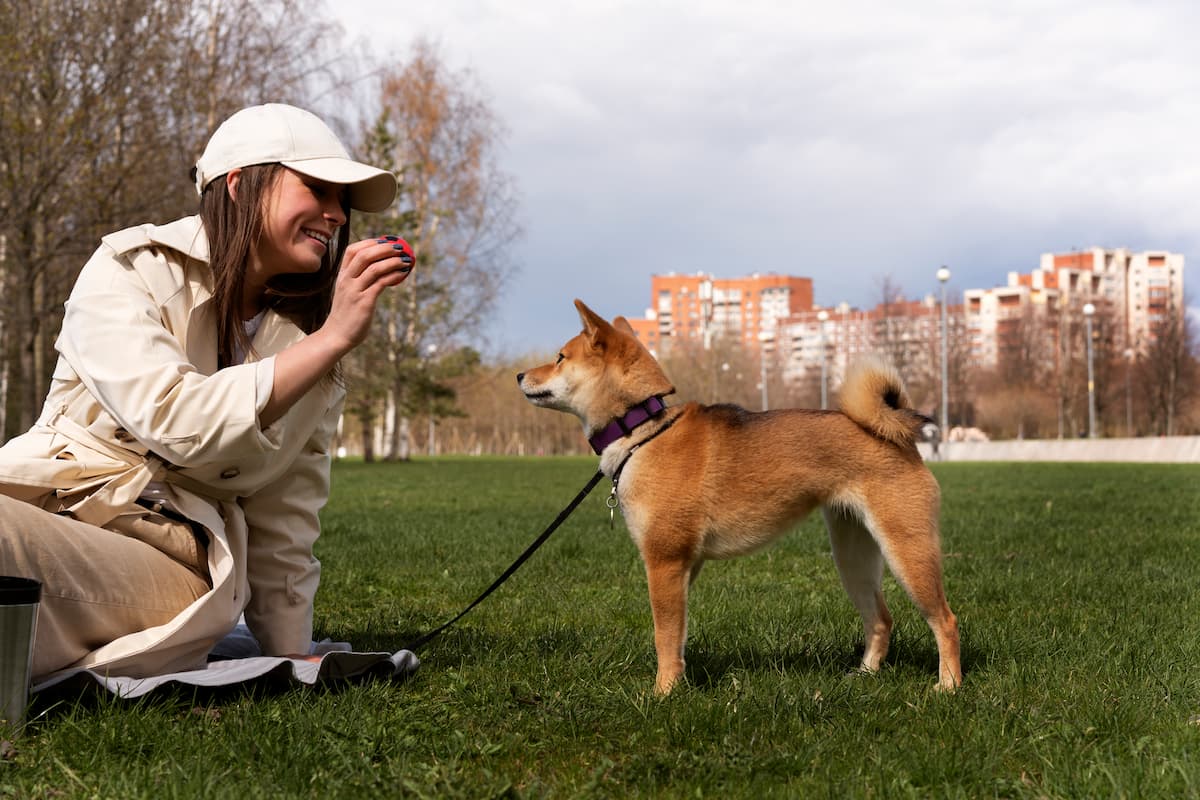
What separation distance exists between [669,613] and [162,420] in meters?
1.87

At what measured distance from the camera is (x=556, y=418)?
248ft

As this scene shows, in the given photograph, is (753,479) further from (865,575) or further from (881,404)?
(865,575)

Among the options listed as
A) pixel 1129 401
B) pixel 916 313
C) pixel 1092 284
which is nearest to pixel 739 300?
pixel 1092 284

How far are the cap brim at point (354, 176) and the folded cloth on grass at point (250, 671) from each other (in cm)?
159

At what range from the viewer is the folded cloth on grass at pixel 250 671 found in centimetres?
308

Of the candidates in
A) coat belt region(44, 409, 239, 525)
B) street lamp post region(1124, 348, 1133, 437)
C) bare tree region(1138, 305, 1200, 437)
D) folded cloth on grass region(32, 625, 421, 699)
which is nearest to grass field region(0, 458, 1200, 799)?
folded cloth on grass region(32, 625, 421, 699)

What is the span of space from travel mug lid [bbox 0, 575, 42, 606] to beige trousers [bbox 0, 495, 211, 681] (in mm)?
154

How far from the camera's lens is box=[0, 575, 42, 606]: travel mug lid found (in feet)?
8.72

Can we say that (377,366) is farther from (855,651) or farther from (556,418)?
(556,418)

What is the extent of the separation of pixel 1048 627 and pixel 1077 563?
102 inches

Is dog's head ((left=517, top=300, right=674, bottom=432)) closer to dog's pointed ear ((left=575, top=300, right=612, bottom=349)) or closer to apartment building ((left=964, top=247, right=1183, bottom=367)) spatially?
dog's pointed ear ((left=575, top=300, right=612, bottom=349))

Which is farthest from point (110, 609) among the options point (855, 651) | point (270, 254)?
point (855, 651)

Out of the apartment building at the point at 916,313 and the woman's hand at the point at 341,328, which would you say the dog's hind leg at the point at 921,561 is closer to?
the woman's hand at the point at 341,328

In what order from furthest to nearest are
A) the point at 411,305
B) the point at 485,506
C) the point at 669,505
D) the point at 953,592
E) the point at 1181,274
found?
the point at 1181,274, the point at 411,305, the point at 485,506, the point at 953,592, the point at 669,505
